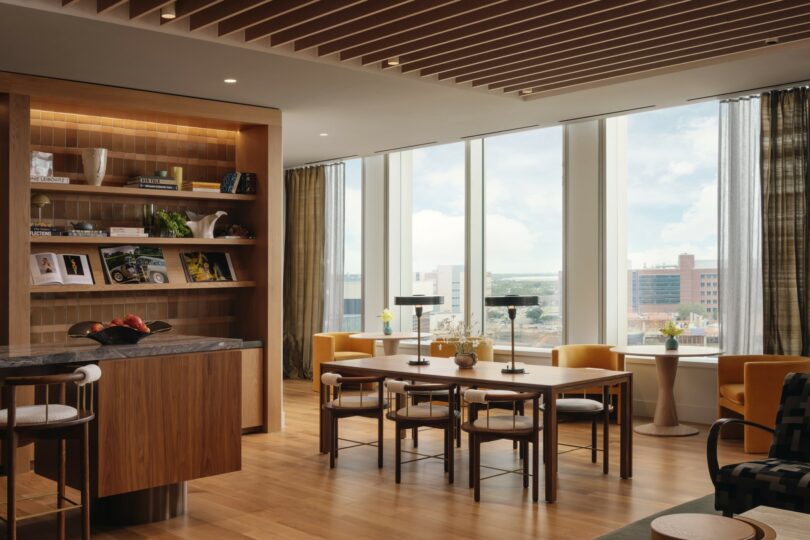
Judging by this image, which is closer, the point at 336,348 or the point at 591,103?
the point at 591,103

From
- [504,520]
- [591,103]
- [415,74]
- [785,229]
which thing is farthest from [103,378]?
[785,229]

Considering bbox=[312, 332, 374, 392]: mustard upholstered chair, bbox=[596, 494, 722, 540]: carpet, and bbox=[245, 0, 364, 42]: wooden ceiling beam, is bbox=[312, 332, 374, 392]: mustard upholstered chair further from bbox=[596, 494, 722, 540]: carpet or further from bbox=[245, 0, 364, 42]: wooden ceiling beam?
bbox=[245, 0, 364, 42]: wooden ceiling beam

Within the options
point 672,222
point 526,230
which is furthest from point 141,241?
point 672,222

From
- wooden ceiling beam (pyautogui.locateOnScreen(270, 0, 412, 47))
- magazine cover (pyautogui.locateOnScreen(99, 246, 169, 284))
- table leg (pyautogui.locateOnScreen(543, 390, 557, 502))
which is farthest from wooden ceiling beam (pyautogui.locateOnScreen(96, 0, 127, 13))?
table leg (pyautogui.locateOnScreen(543, 390, 557, 502))

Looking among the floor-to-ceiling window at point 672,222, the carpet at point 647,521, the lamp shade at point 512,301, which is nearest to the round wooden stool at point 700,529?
the carpet at point 647,521

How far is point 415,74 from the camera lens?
5586 mm

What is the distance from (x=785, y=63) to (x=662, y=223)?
238cm

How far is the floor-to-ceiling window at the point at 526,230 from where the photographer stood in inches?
365

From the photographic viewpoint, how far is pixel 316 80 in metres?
6.70

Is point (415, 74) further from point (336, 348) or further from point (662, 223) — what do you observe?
point (336, 348)

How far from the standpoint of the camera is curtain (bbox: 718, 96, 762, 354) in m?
7.38

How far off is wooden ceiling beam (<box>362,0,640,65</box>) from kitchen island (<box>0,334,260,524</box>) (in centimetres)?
205

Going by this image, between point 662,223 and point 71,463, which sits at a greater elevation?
point 662,223

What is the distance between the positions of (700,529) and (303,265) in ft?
30.7
